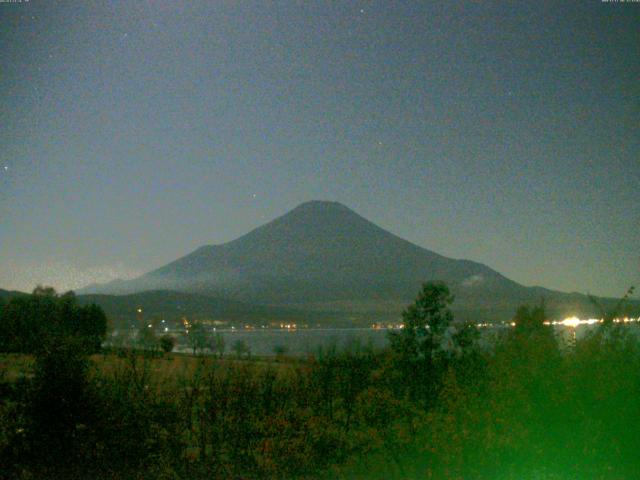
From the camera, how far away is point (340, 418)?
1170 centimetres

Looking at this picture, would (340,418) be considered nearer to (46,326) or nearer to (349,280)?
(46,326)

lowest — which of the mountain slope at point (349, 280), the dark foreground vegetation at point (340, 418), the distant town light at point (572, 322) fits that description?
the dark foreground vegetation at point (340, 418)

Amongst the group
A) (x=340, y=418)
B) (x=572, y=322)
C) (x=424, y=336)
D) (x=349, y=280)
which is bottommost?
(x=340, y=418)

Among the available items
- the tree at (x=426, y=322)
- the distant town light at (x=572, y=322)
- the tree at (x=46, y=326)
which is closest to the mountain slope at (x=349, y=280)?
the tree at (x=46, y=326)

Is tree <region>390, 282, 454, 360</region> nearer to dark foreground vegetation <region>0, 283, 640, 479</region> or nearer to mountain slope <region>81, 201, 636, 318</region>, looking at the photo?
dark foreground vegetation <region>0, 283, 640, 479</region>

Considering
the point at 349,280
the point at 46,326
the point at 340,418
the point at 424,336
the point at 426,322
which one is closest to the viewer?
the point at 340,418

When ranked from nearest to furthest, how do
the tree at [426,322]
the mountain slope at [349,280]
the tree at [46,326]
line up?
the tree at [46,326], the tree at [426,322], the mountain slope at [349,280]

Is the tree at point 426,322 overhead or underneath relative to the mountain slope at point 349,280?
underneath

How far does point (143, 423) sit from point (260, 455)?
56.3 inches

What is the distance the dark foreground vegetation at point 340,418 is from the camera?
741 centimetres

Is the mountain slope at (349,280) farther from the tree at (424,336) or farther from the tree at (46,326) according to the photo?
the tree at (424,336)

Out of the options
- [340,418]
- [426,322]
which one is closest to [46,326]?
[340,418]

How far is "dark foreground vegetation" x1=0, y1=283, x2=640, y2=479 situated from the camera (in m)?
7.41

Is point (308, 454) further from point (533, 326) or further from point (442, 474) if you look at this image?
point (533, 326)
